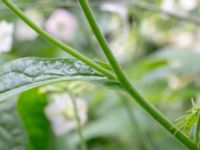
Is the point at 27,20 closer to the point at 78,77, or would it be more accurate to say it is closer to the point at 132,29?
the point at 78,77

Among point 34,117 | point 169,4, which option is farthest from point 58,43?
point 169,4

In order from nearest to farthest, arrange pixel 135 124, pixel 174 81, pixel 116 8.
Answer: pixel 135 124
pixel 116 8
pixel 174 81

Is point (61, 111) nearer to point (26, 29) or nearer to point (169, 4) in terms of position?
point (169, 4)

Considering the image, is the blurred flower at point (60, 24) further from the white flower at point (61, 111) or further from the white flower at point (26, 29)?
the white flower at point (61, 111)

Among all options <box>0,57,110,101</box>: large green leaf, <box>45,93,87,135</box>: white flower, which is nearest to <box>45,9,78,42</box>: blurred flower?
<box>45,93,87,135</box>: white flower

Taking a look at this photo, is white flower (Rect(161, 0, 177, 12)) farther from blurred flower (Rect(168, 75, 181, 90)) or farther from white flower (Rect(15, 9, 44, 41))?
white flower (Rect(15, 9, 44, 41))

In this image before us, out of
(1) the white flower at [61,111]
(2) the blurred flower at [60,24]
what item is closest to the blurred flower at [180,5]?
(2) the blurred flower at [60,24]
